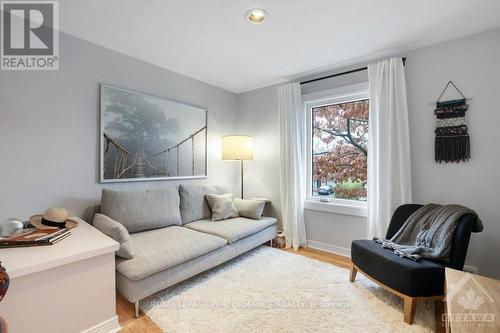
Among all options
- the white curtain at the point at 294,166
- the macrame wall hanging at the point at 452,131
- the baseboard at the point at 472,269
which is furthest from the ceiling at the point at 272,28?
the baseboard at the point at 472,269

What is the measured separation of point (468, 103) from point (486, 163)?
585mm

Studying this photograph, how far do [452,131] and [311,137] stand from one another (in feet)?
5.10

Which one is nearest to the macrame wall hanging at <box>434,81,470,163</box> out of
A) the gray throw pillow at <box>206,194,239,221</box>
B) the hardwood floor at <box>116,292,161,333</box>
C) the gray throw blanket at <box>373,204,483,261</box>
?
the gray throw blanket at <box>373,204,483,261</box>

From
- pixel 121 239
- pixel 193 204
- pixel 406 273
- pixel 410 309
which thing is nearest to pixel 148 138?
pixel 193 204

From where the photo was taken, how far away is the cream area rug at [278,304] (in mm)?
1666

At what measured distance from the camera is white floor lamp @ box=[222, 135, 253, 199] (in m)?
3.39

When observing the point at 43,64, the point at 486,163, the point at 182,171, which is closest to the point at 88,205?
the point at 182,171

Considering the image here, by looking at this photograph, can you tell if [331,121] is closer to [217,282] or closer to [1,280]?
[217,282]

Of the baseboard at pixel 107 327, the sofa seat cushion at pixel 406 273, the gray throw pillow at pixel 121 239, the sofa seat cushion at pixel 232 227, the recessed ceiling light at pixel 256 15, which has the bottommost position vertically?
the baseboard at pixel 107 327

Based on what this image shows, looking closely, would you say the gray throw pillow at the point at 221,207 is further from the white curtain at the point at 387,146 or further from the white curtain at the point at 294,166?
the white curtain at the point at 387,146

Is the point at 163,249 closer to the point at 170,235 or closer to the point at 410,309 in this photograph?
the point at 170,235

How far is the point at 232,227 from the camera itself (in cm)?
270

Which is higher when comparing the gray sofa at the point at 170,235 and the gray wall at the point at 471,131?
the gray wall at the point at 471,131

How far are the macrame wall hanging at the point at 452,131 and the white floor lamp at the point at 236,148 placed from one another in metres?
2.24
